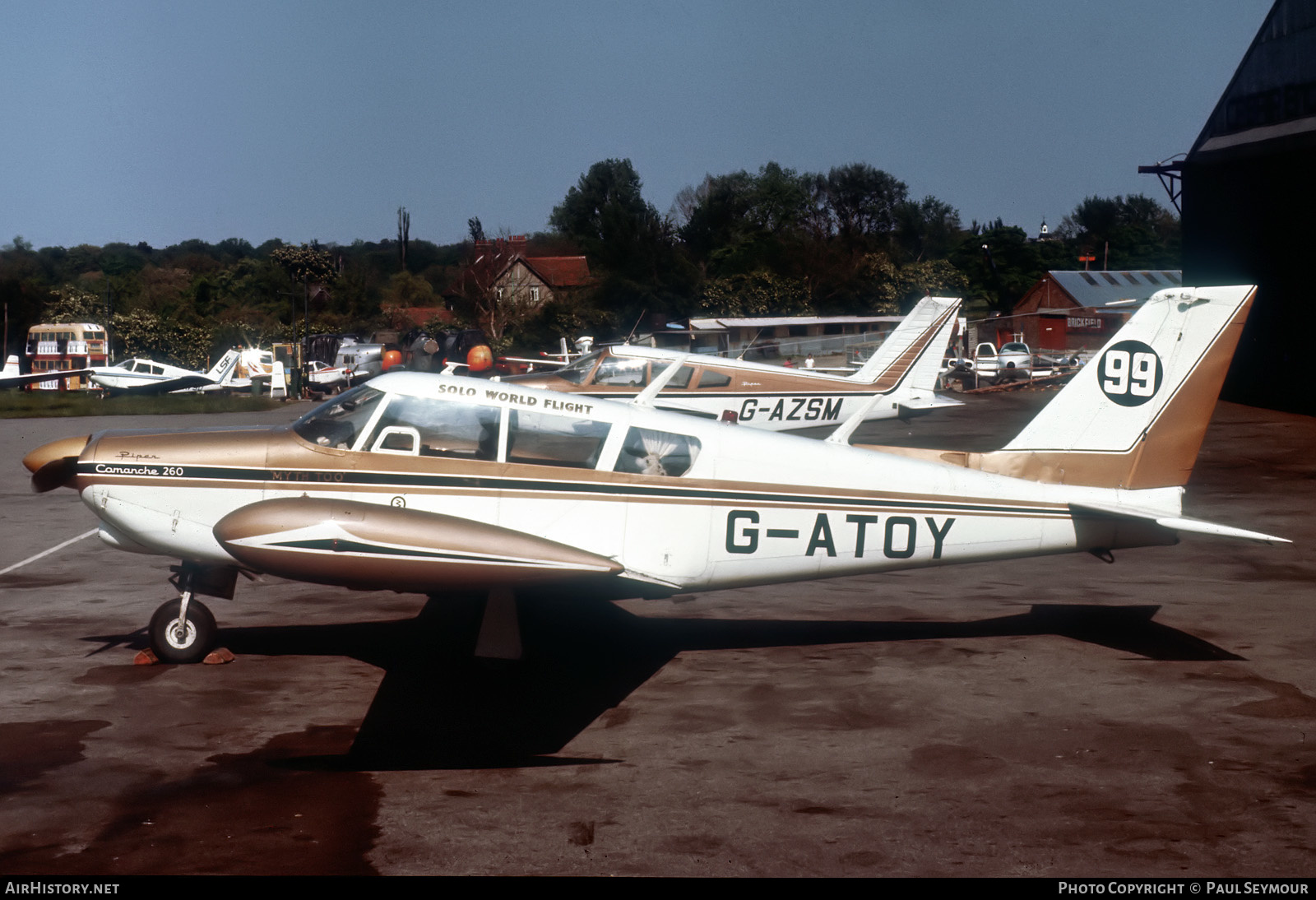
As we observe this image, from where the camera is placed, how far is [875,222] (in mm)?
105188

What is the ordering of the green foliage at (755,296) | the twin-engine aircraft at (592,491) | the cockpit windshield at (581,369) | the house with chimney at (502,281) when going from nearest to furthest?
the twin-engine aircraft at (592,491) → the cockpit windshield at (581,369) → the house with chimney at (502,281) → the green foliage at (755,296)

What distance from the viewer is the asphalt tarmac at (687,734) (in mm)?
5254

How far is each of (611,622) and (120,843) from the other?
5051 mm

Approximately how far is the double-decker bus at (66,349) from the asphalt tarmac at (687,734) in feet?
150

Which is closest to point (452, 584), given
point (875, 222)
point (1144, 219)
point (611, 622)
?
point (611, 622)

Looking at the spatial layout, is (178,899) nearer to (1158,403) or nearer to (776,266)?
(1158,403)

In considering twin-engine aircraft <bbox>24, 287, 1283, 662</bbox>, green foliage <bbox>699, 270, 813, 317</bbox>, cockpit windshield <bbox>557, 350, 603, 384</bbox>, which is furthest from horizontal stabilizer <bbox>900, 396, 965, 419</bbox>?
green foliage <bbox>699, 270, 813, 317</bbox>

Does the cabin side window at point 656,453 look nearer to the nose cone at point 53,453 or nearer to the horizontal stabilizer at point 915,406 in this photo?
the nose cone at point 53,453

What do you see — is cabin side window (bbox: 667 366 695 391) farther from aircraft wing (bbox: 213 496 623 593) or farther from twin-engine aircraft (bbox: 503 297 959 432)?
aircraft wing (bbox: 213 496 623 593)

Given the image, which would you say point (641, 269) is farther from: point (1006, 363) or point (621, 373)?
point (621, 373)

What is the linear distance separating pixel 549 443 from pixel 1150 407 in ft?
14.7

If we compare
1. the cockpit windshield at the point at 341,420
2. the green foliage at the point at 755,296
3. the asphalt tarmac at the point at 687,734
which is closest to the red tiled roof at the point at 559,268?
the green foliage at the point at 755,296

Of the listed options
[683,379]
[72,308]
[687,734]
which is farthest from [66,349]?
[687,734]

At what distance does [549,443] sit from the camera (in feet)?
26.1
